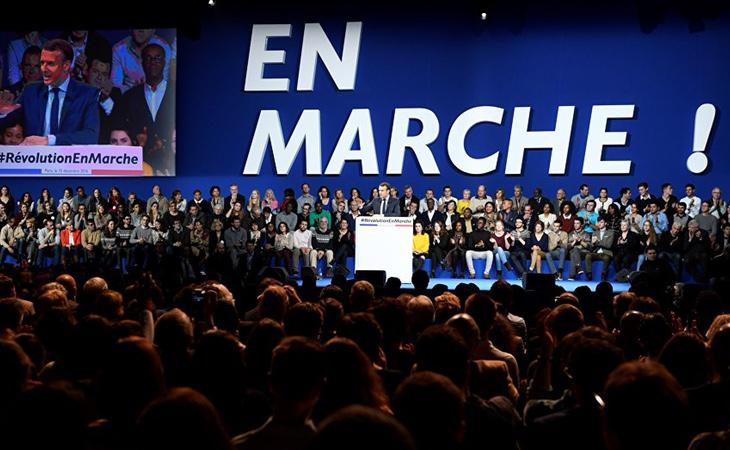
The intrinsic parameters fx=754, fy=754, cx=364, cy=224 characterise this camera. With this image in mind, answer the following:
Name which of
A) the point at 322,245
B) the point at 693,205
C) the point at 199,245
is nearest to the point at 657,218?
the point at 693,205

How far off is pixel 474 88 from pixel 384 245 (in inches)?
237

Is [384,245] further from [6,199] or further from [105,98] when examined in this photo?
[6,199]

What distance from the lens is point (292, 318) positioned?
3.58 meters

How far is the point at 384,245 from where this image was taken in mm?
11711

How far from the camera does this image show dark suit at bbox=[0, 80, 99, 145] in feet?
54.6

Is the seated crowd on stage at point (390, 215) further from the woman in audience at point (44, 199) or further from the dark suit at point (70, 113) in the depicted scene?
the dark suit at point (70, 113)

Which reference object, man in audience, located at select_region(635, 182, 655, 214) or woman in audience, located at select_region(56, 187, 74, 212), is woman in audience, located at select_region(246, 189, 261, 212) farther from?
man in audience, located at select_region(635, 182, 655, 214)

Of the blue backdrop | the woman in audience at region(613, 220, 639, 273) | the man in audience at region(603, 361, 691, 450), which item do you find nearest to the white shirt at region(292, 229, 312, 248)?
the blue backdrop

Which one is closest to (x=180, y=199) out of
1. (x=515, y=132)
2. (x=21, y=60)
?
(x=21, y=60)

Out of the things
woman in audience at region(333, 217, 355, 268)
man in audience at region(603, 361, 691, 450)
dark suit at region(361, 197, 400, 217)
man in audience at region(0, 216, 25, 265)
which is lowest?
man in audience at region(0, 216, 25, 265)

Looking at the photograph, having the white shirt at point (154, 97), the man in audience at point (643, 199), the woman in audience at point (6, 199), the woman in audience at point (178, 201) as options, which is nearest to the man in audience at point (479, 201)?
the man in audience at point (643, 199)

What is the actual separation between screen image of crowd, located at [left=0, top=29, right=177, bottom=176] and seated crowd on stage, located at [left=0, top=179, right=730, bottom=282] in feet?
5.24

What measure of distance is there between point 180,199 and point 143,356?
13.8m

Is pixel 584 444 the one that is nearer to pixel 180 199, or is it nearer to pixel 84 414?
pixel 84 414
